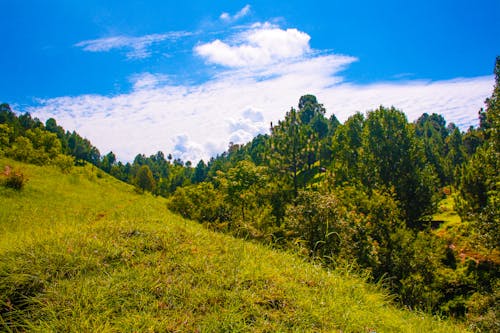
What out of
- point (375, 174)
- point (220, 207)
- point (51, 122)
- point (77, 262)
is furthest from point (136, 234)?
point (51, 122)

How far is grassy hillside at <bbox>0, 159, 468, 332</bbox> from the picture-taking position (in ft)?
11.0

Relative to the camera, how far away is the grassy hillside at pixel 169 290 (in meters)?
3.35

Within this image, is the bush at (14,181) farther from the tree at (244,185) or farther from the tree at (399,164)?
the tree at (399,164)

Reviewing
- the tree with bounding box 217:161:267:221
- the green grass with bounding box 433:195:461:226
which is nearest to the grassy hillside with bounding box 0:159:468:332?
the tree with bounding box 217:161:267:221

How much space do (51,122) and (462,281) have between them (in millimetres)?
→ 133884

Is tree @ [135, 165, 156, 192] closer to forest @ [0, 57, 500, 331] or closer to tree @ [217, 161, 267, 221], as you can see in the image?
forest @ [0, 57, 500, 331]

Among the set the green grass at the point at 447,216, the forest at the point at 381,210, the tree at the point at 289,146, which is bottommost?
the green grass at the point at 447,216

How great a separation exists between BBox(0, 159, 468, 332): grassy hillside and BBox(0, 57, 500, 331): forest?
5.54ft

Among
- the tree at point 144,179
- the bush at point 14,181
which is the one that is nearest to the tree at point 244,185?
the bush at point 14,181

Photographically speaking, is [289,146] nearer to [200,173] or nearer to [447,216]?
[447,216]

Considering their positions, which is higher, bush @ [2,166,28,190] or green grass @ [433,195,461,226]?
bush @ [2,166,28,190]

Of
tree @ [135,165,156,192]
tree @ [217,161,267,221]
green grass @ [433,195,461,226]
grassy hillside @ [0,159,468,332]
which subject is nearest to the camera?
grassy hillside @ [0,159,468,332]

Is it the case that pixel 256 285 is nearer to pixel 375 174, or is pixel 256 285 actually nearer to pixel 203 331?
pixel 203 331

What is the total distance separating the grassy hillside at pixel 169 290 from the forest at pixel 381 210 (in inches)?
66.5
